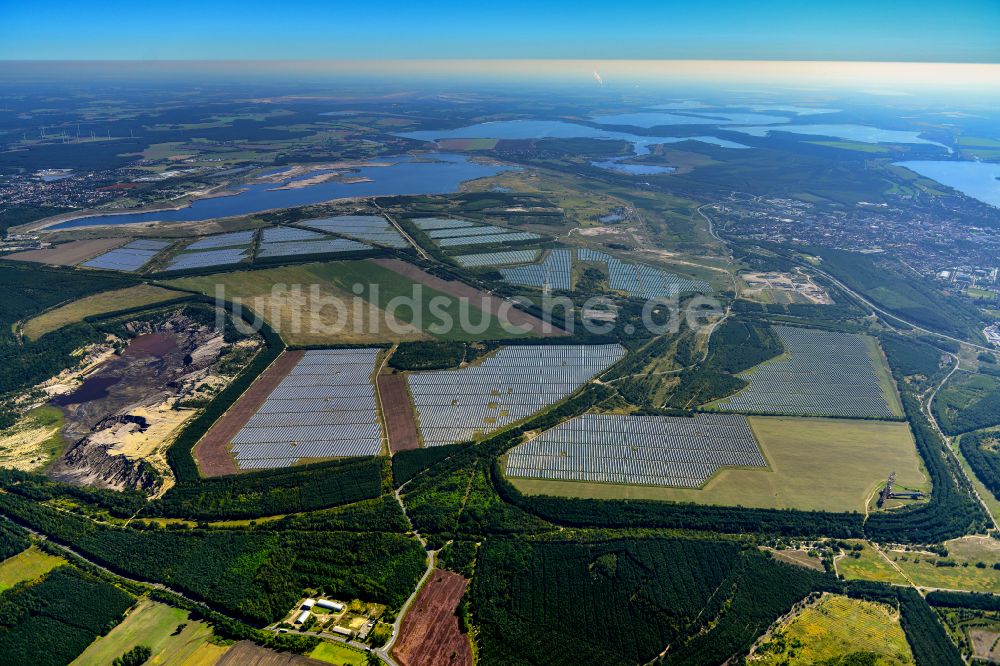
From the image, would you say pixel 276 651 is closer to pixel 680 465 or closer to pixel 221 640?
pixel 221 640

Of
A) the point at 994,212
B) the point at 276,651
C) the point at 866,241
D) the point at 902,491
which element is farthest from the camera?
the point at 994,212

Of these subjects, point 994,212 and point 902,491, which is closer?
point 902,491

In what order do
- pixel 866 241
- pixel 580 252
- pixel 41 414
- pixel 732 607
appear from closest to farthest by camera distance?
pixel 732 607 < pixel 41 414 < pixel 580 252 < pixel 866 241

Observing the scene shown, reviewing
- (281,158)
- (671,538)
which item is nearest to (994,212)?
(671,538)

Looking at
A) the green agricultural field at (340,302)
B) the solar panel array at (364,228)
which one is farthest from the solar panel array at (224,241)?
the green agricultural field at (340,302)

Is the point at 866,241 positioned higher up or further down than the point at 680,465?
higher up

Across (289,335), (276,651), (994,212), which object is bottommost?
(276,651)
